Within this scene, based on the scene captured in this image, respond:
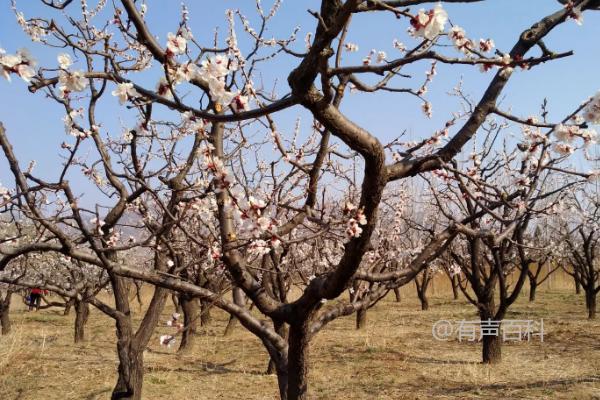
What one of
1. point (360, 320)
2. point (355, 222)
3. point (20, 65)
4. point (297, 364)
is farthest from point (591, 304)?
point (20, 65)

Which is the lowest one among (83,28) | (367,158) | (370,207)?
(370,207)

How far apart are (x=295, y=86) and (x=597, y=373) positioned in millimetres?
8378

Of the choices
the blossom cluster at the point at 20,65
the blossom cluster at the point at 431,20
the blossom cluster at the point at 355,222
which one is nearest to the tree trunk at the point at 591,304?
the blossom cluster at the point at 355,222

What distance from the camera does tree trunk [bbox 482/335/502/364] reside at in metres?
8.99

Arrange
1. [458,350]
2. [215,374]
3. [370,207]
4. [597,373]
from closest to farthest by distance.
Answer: [370,207] < [597,373] < [215,374] < [458,350]

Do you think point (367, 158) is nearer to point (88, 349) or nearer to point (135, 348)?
point (135, 348)

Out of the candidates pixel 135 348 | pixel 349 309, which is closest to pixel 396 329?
pixel 135 348

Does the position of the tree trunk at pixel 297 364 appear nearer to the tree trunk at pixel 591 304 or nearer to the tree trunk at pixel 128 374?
the tree trunk at pixel 128 374

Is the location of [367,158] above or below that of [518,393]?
above

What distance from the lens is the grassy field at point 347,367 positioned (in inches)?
296

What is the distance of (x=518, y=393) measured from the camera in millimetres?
7078

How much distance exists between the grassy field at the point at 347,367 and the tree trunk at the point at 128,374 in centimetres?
193

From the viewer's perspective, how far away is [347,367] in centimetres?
937

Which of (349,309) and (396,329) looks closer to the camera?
(349,309)
